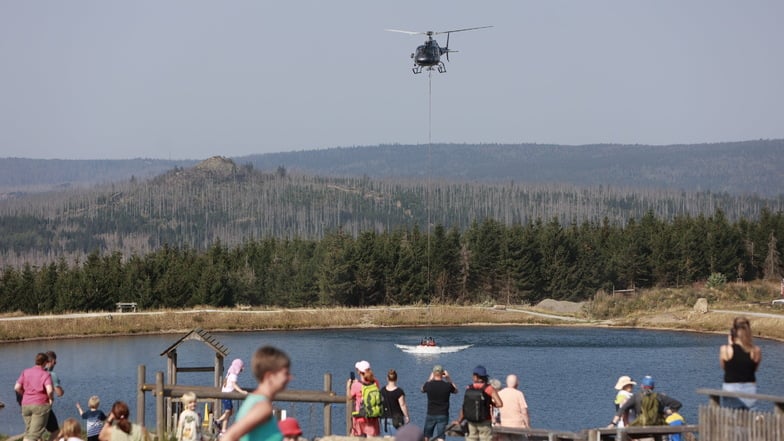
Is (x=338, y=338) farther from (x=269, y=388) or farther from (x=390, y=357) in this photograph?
(x=269, y=388)

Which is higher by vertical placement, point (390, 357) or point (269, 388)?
point (269, 388)

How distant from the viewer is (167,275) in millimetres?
93438

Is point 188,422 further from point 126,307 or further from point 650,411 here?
point 126,307

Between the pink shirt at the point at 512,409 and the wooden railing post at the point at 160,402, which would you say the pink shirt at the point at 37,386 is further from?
the pink shirt at the point at 512,409

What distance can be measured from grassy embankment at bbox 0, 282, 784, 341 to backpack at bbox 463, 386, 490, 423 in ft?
198

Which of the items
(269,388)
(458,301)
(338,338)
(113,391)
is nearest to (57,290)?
(338,338)

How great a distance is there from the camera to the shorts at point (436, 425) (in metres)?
19.9

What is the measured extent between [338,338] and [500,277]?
28.6 meters

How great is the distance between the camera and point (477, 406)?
1838 centimetres

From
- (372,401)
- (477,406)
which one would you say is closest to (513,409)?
(477,406)

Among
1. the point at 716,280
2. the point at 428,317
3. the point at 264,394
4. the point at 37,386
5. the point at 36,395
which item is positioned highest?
the point at 264,394

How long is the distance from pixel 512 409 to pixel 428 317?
7034 centimetres

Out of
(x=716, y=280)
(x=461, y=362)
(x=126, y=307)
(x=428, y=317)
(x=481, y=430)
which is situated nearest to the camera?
(x=481, y=430)

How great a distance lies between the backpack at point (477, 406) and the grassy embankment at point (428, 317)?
60425 millimetres
